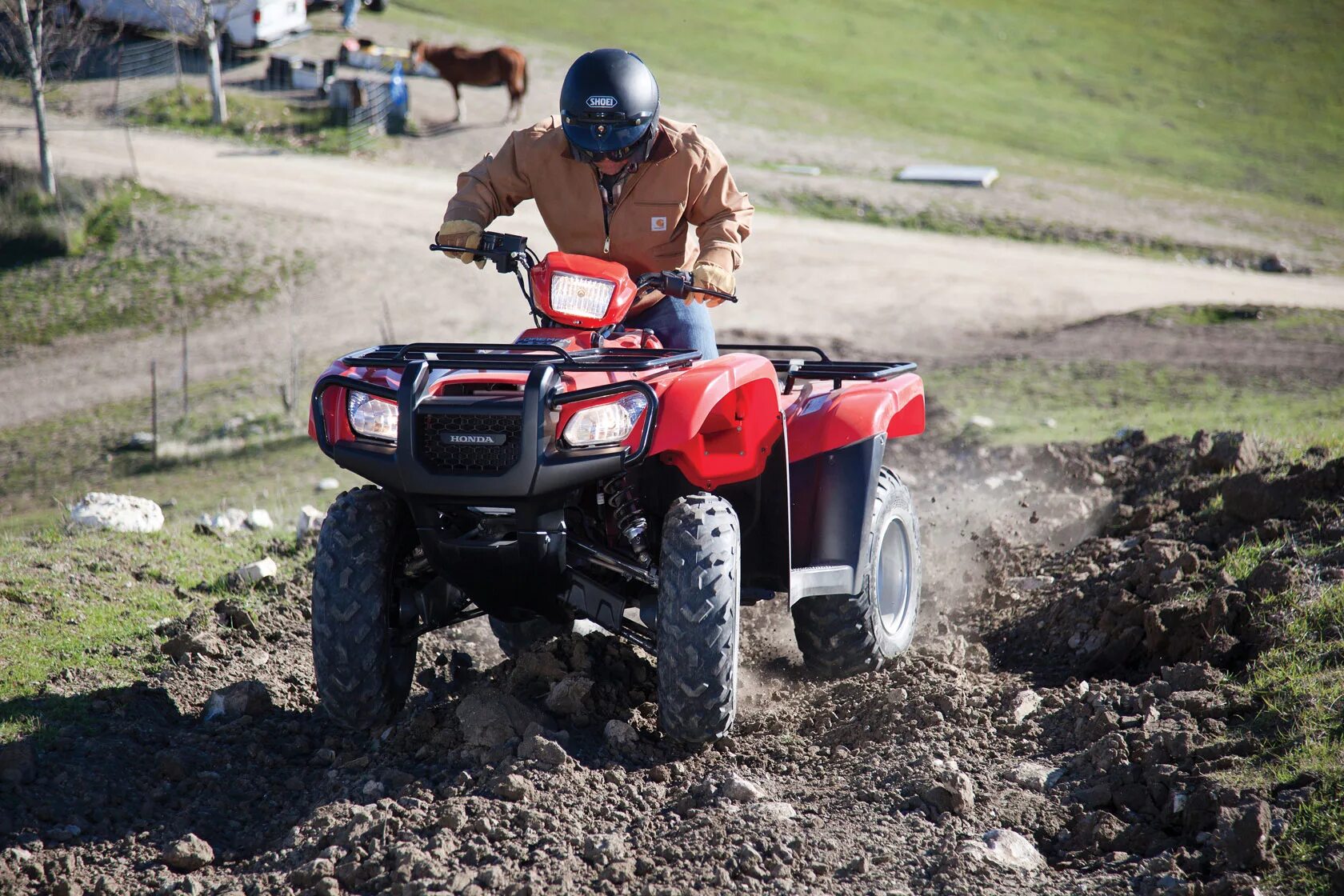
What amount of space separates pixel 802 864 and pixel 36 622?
3910mm

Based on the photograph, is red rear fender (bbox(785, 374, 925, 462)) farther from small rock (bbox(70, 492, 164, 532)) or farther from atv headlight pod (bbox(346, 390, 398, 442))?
small rock (bbox(70, 492, 164, 532))

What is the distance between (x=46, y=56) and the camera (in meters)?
20.3

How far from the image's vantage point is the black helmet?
5.13 meters

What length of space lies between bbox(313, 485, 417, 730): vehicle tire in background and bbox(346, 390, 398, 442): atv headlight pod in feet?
1.28

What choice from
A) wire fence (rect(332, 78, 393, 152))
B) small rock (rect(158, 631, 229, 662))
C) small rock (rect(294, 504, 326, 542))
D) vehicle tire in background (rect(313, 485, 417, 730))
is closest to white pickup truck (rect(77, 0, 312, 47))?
wire fence (rect(332, 78, 393, 152))

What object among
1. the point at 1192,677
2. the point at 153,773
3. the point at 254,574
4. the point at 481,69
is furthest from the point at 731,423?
the point at 481,69

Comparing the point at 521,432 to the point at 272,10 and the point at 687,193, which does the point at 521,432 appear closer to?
the point at 687,193

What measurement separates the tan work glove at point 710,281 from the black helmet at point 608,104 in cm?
60

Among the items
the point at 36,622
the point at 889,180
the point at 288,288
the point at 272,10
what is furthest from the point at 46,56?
the point at 36,622

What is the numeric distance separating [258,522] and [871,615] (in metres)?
4.49

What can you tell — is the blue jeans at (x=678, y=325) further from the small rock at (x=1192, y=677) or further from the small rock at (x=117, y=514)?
the small rock at (x=117, y=514)

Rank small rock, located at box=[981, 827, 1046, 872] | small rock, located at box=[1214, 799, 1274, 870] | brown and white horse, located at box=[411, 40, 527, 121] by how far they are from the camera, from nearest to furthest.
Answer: small rock, located at box=[1214, 799, 1274, 870]
small rock, located at box=[981, 827, 1046, 872]
brown and white horse, located at box=[411, 40, 527, 121]

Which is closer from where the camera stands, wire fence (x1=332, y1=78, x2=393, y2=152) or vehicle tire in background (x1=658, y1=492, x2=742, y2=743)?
vehicle tire in background (x1=658, y1=492, x2=742, y2=743)

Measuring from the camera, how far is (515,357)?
4.48m
